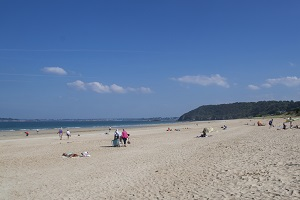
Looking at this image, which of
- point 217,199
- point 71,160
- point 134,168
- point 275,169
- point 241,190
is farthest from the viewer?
point 71,160

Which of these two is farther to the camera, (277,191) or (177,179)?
(177,179)

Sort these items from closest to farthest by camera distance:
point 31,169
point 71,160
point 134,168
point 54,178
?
point 54,178 < point 134,168 < point 31,169 < point 71,160

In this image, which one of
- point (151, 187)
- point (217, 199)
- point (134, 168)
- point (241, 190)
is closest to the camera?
point (217, 199)

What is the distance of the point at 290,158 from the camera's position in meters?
12.2

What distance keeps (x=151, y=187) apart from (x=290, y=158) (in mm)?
6118

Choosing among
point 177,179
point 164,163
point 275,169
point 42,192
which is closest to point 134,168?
point 164,163

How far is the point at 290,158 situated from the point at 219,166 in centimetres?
288

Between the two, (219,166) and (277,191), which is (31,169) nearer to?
(219,166)

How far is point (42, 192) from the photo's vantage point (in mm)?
9859

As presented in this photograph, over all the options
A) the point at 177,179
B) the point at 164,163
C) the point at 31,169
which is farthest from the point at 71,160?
the point at 177,179

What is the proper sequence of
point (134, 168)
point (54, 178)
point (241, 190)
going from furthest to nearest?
point (134, 168) < point (54, 178) < point (241, 190)

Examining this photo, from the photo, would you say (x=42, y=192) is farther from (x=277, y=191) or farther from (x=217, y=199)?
(x=277, y=191)

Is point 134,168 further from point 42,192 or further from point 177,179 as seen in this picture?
point 42,192

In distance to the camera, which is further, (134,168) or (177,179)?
(134,168)
